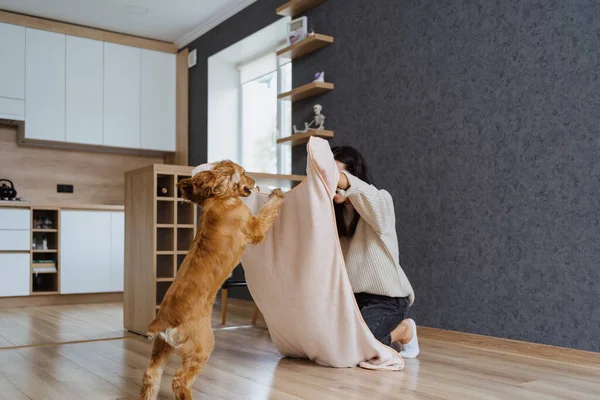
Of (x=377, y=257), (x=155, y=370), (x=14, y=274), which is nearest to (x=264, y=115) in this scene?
(x=14, y=274)

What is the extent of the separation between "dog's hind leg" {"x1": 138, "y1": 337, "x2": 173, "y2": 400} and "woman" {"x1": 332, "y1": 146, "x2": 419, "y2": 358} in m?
0.94

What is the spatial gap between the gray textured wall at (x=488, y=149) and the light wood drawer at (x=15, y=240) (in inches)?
115

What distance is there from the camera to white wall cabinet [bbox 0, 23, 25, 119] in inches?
213

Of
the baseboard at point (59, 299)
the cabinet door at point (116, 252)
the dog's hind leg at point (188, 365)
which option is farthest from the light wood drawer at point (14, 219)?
the dog's hind leg at point (188, 365)

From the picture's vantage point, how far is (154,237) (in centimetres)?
341

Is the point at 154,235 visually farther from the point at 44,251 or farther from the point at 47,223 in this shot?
the point at 47,223

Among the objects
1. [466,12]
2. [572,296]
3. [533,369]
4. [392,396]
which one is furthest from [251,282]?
[466,12]

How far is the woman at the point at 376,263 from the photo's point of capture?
8.27 feet

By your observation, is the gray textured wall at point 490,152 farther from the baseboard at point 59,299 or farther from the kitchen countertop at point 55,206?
the baseboard at point 59,299

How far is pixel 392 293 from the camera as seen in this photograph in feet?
8.50

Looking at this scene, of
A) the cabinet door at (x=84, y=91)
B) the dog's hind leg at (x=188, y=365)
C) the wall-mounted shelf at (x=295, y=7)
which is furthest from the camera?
the cabinet door at (x=84, y=91)

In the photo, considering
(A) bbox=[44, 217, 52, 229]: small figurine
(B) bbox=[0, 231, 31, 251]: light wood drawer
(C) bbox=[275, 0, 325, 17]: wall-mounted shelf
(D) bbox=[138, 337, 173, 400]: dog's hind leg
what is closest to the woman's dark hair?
(D) bbox=[138, 337, 173, 400]: dog's hind leg

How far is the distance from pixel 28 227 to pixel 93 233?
562 millimetres

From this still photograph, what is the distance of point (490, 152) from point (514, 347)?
0.97 metres
